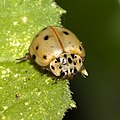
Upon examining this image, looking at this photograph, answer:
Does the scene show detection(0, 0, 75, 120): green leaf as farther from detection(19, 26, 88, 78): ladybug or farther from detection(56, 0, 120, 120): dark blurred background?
detection(56, 0, 120, 120): dark blurred background

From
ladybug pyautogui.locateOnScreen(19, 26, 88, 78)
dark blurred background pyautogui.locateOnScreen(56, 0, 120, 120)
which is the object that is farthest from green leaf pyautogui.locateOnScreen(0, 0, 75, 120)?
dark blurred background pyautogui.locateOnScreen(56, 0, 120, 120)

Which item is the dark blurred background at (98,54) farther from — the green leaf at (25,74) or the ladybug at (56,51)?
the green leaf at (25,74)

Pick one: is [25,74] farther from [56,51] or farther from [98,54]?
[98,54]

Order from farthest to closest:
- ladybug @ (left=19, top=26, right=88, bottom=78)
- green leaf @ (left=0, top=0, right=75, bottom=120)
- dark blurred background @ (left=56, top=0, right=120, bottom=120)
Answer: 1. dark blurred background @ (left=56, top=0, right=120, bottom=120)
2. ladybug @ (left=19, top=26, right=88, bottom=78)
3. green leaf @ (left=0, top=0, right=75, bottom=120)

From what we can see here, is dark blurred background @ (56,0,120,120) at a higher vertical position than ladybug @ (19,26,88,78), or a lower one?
lower

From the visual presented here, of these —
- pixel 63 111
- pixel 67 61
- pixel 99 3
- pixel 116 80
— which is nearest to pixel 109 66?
pixel 116 80

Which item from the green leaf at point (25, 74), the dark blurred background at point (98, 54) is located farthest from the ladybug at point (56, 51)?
the dark blurred background at point (98, 54)

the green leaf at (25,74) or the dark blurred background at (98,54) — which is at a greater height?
the green leaf at (25,74)
